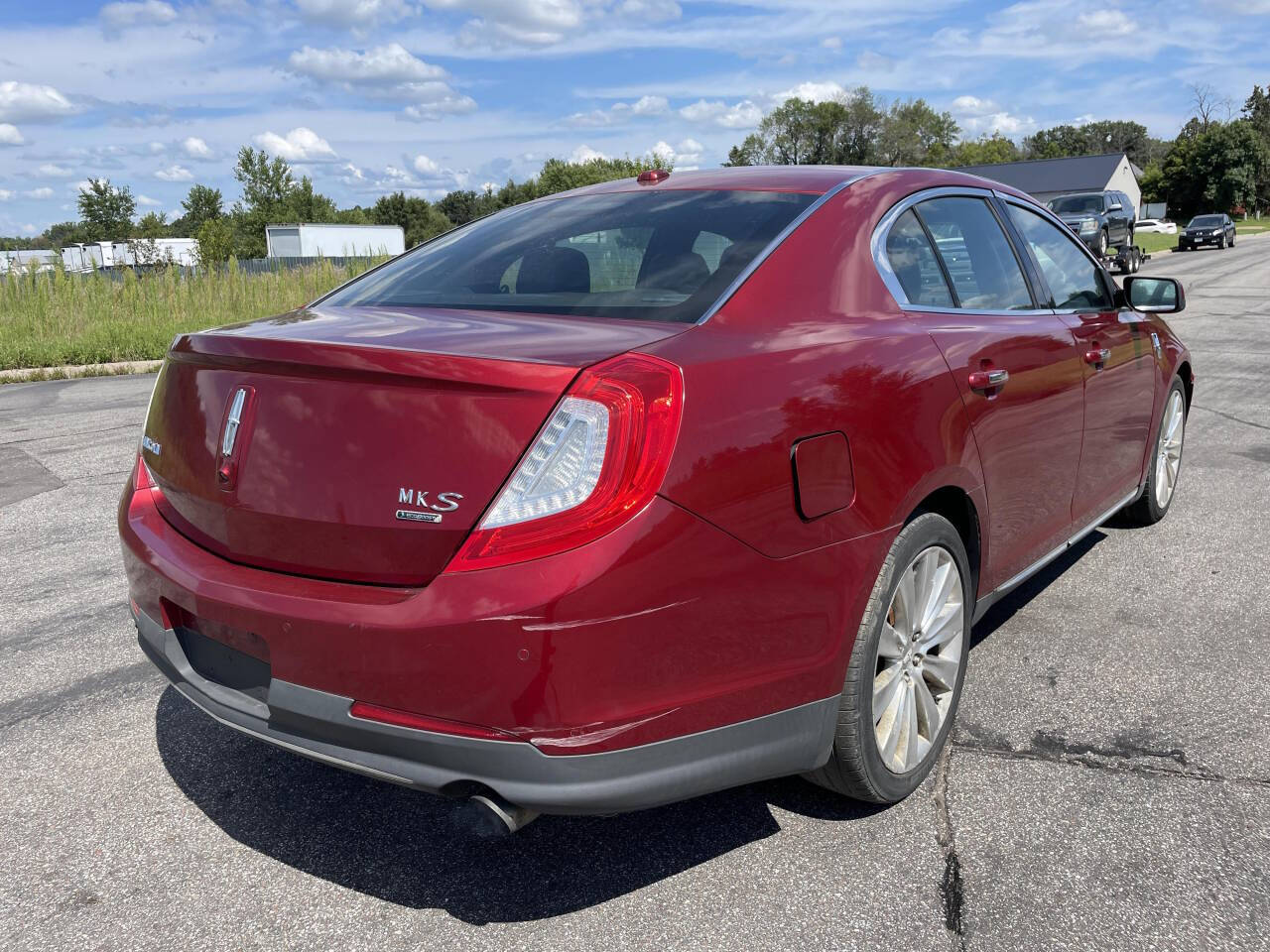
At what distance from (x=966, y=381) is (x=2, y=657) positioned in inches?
141

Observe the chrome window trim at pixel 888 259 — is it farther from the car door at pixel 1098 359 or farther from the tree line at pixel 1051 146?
the tree line at pixel 1051 146

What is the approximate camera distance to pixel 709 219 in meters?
3.06

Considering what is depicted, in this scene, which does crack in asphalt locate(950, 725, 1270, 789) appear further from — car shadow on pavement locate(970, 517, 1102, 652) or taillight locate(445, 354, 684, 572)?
taillight locate(445, 354, 684, 572)

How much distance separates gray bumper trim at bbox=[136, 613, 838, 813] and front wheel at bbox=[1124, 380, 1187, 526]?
3461mm

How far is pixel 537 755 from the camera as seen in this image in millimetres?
2137

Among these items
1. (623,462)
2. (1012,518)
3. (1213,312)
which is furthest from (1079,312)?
(1213,312)

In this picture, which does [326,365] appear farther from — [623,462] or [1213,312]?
[1213,312]

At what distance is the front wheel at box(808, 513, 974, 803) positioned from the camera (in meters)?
2.67

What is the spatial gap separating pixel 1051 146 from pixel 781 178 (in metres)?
161

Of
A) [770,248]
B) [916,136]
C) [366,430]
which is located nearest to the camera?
[366,430]

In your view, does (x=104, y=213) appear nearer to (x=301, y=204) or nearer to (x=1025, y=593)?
(x=301, y=204)

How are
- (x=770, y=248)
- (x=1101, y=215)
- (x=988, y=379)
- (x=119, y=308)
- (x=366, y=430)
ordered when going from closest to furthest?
(x=366, y=430) → (x=770, y=248) → (x=988, y=379) → (x=119, y=308) → (x=1101, y=215)

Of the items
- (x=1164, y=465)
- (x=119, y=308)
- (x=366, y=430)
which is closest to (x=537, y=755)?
(x=366, y=430)

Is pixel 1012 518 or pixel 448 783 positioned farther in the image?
pixel 1012 518
